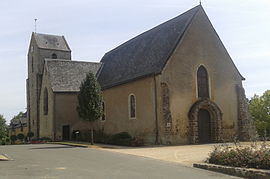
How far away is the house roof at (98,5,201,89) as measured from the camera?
92.0 ft

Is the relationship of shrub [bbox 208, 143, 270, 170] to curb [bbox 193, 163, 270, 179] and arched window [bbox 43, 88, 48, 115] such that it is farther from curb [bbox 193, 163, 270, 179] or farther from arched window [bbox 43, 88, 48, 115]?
arched window [bbox 43, 88, 48, 115]

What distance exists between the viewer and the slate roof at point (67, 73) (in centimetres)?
4000

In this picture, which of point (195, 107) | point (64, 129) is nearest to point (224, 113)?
point (195, 107)

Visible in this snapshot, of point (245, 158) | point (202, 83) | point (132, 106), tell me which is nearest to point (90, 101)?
point (132, 106)

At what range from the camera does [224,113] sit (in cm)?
2917

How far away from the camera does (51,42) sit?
49.2m

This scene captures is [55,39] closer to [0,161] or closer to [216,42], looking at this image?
[216,42]

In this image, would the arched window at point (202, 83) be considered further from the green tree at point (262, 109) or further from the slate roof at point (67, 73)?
the green tree at point (262, 109)

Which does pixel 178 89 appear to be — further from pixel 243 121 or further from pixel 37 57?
pixel 37 57

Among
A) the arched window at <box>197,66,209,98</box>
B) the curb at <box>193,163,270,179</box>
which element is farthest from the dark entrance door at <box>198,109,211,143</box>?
the curb at <box>193,163,270,179</box>

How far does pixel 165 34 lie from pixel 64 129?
17.0 metres

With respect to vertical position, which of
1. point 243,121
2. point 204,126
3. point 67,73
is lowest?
point 204,126

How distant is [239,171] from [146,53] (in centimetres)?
2144

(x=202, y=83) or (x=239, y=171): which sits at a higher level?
(x=202, y=83)
